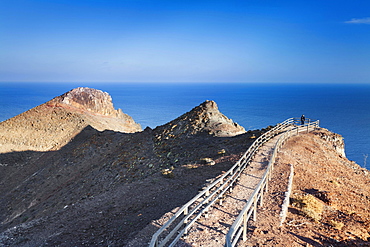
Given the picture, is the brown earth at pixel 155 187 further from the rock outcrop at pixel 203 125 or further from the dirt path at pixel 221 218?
the dirt path at pixel 221 218

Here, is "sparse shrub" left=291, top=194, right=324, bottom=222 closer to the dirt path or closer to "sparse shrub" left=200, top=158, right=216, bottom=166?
the dirt path

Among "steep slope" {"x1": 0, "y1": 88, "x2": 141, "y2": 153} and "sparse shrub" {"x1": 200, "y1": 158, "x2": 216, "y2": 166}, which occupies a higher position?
"sparse shrub" {"x1": 200, "y1": 158, "x2": 216, "y2": 166}

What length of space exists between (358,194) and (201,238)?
12046 millimetres

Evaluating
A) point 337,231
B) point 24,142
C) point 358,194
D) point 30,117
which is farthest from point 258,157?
point 30,117

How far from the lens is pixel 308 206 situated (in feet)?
38.8

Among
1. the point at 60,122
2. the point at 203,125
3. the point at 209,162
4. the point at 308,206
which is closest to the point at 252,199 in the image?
the point at 308,206

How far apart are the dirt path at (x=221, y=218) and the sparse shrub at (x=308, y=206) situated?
2222 millimetres

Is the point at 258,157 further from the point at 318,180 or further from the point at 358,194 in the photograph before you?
the point at 358,194

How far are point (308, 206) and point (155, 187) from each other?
32.5 ft

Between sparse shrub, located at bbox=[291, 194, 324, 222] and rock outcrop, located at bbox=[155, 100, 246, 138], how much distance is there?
1882 cm

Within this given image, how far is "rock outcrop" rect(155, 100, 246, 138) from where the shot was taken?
1304 inches

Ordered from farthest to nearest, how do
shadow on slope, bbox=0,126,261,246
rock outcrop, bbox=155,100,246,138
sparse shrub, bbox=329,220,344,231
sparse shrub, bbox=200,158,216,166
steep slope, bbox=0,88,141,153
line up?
1. steep slope, bbox=0,88,141,153
2. rock outcrop, bbox=155,100,246,138
3. sparse shrub, bbox=200,158,216,166
4. shadow on slope, bbox=0,126,261,246
5. sparse shrub, bbox=329,220,344,231

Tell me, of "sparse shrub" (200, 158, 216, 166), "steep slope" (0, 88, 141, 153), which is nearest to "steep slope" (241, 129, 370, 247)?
"sparse shrub" (200, 158, 216, 166)

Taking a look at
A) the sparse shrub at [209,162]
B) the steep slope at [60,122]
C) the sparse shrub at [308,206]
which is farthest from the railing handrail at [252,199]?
the steep slope at [60,122]
